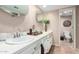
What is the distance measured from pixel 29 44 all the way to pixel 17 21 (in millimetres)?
443

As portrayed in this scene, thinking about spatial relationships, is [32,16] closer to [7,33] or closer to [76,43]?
[7,33]

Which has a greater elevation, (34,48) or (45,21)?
(45,21)

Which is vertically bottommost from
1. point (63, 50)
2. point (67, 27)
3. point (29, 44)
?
point (63, 50)

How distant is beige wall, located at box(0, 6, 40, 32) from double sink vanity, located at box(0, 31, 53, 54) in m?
0.14

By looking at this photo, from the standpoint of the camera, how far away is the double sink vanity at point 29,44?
101 cm

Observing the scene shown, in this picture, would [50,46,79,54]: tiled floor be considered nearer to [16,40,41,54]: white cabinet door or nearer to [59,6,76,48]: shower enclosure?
[59,6,76,48]: shower enclosure

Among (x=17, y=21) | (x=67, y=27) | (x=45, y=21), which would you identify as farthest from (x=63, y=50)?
(x=17, y=21)

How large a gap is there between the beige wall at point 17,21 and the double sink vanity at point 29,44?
14 cm

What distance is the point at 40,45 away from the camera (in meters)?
1.41

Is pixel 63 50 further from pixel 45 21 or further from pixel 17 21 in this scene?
pixel 17 21

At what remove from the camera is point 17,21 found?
140 cm

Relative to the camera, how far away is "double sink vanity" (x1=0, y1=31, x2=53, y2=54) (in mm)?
1007

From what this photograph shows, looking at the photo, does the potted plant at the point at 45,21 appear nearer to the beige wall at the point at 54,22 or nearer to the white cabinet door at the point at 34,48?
the beige wall at the point at 54,22

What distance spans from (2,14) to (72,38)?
948mm
